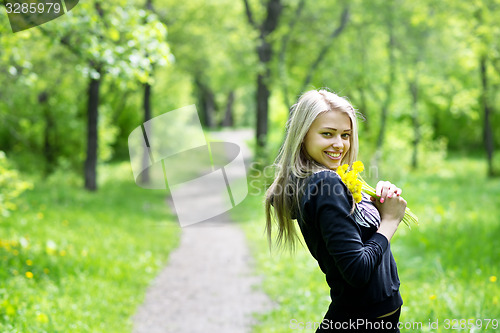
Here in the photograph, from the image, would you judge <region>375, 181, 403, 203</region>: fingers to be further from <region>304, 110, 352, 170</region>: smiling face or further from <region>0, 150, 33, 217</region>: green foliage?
<region>0, 150, 33, 217</region>: green foliage

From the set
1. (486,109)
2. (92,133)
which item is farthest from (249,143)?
(486,109)

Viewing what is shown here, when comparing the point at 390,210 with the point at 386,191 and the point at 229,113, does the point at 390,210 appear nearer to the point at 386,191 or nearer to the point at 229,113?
the point at 386,191

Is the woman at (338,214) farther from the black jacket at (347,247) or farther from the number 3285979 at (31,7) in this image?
the number 3285979 at (31,7)

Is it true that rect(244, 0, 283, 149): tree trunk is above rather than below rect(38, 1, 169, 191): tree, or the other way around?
below

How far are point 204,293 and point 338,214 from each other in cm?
471

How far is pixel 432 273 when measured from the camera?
5.89 m

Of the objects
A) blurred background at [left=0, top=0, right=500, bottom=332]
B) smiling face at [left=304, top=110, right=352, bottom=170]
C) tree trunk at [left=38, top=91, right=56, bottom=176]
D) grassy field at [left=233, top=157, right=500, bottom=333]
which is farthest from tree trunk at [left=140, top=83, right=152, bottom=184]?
smiling face at [left=304, top=110, right=352, bottom=170]

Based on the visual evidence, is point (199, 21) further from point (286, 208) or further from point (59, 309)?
point (286, 208)

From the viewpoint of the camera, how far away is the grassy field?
425 cm

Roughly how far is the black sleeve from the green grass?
3124mm

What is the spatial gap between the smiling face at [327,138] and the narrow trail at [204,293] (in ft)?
10.9

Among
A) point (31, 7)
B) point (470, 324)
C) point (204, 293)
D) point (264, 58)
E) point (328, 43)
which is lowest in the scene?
point (204, 293)

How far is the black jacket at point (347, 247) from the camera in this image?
1800 millimetres

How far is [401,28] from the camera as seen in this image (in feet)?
59.1
